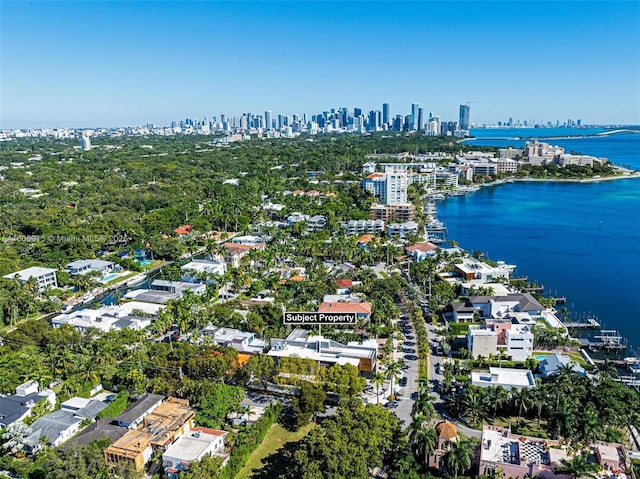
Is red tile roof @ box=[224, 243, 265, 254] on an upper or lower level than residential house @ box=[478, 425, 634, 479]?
upper

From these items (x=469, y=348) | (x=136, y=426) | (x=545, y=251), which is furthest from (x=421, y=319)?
(x=545, y=251)

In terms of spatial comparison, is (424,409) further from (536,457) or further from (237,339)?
(237,339)

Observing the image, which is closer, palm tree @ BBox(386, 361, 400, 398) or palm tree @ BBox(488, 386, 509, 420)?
palm tree @ BBox(488, 386, 509, 420)

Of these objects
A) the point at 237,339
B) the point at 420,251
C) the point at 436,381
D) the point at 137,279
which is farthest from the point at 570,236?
the point at 137,279

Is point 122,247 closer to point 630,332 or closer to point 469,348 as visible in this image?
point 469,348

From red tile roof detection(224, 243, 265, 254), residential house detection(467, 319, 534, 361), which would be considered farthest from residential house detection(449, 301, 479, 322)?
red tile roof detection(224, 243, 265, 254)

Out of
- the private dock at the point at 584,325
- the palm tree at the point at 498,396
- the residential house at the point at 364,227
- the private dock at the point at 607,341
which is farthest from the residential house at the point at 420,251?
the palm tree at the point at 498,396

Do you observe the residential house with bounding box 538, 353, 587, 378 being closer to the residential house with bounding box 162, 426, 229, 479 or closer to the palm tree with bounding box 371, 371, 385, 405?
the palm tree with bounding box 371, 371, 385, 405
